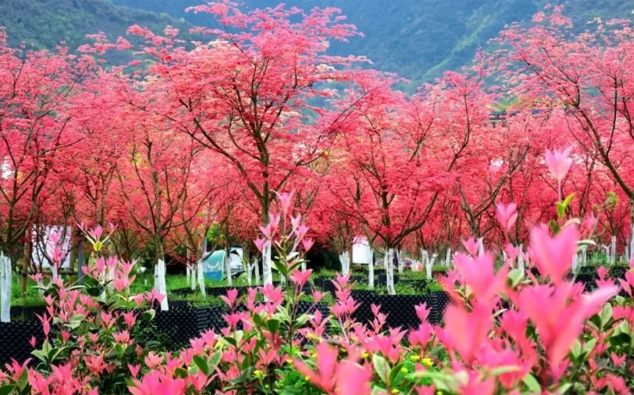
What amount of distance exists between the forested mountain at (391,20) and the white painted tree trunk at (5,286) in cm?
3642

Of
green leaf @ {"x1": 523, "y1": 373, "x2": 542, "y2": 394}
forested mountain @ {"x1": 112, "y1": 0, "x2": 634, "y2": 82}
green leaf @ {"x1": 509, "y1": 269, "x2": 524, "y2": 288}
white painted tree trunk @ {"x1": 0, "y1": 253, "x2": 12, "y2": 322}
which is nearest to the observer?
green leaf @ {"x1": 523, "y1": 373, "x2": 542, "y2": 394}

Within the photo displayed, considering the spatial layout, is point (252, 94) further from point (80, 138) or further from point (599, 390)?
point (599, 390)

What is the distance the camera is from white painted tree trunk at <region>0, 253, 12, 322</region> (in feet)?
33.3

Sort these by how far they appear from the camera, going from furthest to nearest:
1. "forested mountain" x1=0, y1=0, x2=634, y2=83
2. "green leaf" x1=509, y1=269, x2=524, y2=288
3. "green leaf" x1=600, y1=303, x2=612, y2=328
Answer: "forested mountain" x1=0, y1=0, x2=634, y2=83 → "green leaf" x1=600, y1=303, x2=612, y2=328 → "green leaf" x1=509, y1=269, x2=524, y2=288

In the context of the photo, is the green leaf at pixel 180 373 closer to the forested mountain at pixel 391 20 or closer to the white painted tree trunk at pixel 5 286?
the white painted tree trunk at pixel 5 286

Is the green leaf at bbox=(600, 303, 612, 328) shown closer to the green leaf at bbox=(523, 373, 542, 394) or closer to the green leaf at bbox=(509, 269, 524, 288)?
the green leaf at bbox=(509, 269, 524, 288)

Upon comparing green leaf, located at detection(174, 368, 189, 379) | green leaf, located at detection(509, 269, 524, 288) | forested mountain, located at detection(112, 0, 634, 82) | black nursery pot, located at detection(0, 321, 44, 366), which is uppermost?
forested mountain, located at detection(112, 0, 634, 82)

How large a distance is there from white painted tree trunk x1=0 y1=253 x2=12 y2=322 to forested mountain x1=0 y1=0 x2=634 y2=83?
120ft

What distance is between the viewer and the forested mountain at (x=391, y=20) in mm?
48156

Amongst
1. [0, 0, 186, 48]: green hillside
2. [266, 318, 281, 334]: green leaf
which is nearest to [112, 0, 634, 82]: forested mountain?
[0, 0, 186, 48]: green hillside

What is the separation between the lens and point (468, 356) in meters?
0.93

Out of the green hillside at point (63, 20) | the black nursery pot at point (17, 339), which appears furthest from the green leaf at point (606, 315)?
the green hillside at point (63, 20)

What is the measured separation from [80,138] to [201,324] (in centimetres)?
430

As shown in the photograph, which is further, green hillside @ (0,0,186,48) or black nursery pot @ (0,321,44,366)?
green hillside @ (0,0,186,48)
